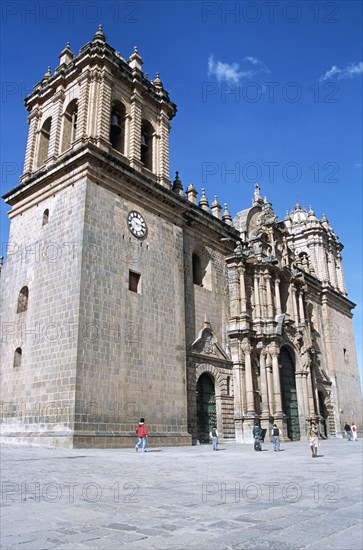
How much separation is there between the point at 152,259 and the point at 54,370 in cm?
594

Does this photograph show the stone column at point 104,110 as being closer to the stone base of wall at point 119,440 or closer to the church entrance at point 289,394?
the stone base of wall at point 119,440

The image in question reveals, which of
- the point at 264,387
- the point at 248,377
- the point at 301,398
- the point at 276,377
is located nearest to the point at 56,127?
the point at 248,377

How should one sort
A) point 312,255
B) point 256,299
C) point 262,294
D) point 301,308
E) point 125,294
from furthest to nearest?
point 312,255
point 301,308
point 262,294
point 256,299
point 125,294

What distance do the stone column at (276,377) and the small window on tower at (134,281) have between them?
912 cm

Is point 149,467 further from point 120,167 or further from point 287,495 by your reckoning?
point 120,167

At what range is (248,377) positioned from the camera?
878 inches

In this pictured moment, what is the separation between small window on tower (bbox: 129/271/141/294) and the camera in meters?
17.5

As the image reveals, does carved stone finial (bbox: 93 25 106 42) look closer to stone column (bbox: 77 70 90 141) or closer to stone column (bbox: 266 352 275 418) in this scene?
stone column (bbox: 77 70 90 141)

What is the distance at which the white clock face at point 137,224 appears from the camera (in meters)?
18.0

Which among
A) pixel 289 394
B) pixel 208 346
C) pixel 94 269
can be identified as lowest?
pixel 289 394

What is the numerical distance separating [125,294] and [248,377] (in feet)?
28.5

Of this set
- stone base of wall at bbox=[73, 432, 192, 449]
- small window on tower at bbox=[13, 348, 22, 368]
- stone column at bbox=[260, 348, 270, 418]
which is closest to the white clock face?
small window on tower at bbox=[13, 348, 22, 368]

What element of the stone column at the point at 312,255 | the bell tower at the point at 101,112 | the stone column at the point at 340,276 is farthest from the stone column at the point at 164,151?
the stone column at the point at 340,276

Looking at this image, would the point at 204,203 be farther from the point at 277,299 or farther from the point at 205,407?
the point at 205,407
